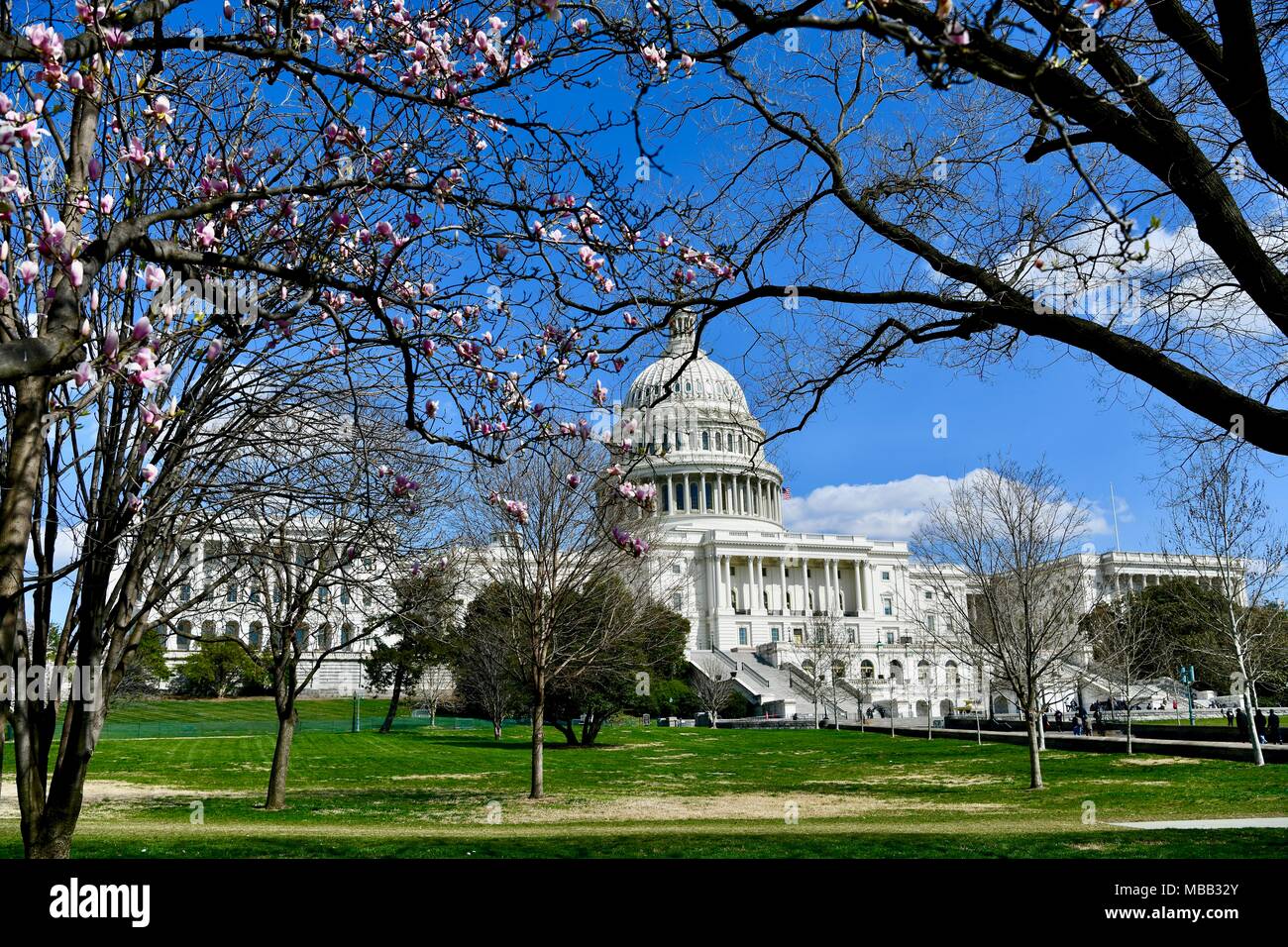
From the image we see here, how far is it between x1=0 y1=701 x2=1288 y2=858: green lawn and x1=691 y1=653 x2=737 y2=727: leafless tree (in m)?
21.0

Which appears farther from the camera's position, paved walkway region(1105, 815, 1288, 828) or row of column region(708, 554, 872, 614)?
row of column region(708, 554, 872, 614)

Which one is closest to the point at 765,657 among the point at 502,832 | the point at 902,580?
the point at 902,580

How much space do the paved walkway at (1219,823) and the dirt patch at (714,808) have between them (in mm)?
4170

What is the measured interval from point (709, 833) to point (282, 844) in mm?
5391

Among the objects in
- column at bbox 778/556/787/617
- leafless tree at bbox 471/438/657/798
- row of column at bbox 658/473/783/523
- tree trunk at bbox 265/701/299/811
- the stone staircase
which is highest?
row of column at bbox 658/473/783/523

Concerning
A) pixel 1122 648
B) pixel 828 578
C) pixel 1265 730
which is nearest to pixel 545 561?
pixel 1122 648

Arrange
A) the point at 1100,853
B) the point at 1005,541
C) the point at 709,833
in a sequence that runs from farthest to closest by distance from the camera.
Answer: the point at 1005,541 < the point at 709,833 < the point at 1100,853

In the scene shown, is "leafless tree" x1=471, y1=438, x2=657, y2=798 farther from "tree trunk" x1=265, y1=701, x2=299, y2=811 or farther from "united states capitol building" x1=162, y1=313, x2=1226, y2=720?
"united states capitol building" x1=162, y1=313, x2=1226, y2=720

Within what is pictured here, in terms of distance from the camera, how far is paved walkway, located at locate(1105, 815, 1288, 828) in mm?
15094

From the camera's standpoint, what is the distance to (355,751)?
132 ft

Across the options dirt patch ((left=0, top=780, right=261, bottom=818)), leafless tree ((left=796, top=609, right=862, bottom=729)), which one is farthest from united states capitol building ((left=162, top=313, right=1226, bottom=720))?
dirt patch ((left=0, top=780, right=261, bottom=818))

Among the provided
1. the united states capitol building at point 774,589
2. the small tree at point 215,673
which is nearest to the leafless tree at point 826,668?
the united states capitol building at point 774,589
